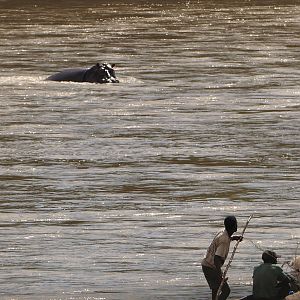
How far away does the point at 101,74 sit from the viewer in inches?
2329

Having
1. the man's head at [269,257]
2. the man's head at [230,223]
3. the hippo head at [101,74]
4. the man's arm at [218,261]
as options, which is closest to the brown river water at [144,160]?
the hippo head at [101,74]

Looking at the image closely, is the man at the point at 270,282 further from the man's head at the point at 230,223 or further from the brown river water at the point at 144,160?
the brown river water at the point at 144,160

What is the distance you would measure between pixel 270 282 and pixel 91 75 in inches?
1487

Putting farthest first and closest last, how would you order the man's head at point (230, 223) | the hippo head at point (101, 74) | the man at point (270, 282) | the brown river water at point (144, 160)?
the hippo head at point (101, 74) → the brown river water at point (144, 160) → the man's head at point (230, 223) → the man at point (270, 282)

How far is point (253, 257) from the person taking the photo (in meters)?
28.5

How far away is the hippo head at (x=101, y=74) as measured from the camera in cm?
5909

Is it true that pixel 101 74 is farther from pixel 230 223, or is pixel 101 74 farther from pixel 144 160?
pixel 230 223

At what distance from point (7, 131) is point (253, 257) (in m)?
20.0

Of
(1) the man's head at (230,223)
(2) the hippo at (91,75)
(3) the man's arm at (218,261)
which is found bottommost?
(2) the hippo at (91,75)

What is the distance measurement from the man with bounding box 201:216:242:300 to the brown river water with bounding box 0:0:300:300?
1228 millimetres

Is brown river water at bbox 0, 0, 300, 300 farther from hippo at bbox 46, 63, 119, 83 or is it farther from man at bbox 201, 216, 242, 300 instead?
man at bbox 201, 216, 242, 300

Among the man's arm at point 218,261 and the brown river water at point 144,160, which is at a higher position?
the man's arm at point 218,261

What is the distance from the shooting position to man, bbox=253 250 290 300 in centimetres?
2223

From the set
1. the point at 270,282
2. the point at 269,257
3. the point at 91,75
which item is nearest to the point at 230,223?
the point at 269,257
